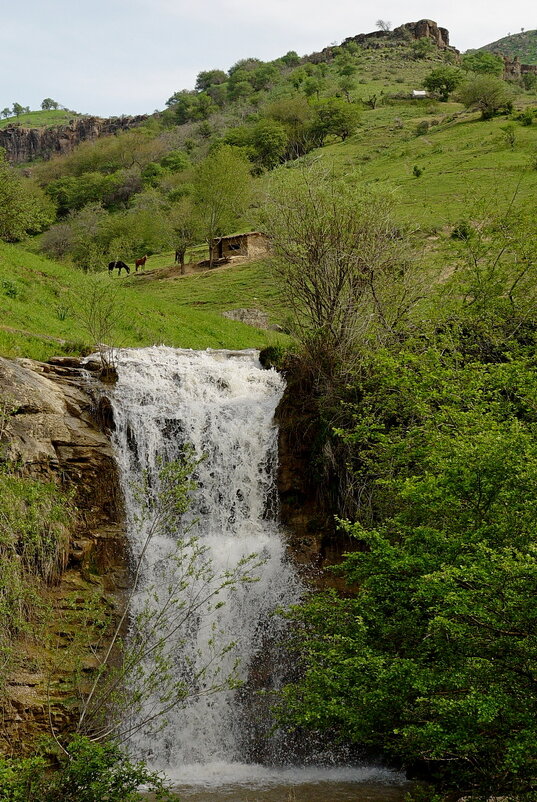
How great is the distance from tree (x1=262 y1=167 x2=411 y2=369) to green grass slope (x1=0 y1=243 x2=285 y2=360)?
2.26m

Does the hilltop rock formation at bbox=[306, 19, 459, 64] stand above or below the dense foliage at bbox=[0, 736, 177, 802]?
above

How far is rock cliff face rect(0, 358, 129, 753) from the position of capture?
1537 centimetres

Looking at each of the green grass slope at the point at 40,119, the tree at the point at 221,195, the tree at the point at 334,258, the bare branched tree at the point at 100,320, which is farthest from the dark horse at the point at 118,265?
the green grass slope at the point at 40,119

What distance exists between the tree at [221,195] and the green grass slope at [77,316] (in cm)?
1380

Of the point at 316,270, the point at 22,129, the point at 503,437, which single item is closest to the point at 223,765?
the point at 503,437

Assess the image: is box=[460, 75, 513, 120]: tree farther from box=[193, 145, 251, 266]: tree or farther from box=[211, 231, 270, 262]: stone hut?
box=[211, 231, 270, 262]: stone hut

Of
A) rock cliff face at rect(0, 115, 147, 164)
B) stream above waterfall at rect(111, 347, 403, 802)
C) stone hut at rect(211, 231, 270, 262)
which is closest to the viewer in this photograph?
stream above waterfall at rect(111, 347, 403, 802)

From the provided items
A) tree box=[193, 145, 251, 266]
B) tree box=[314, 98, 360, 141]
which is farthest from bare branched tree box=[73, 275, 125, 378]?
tree box=[314, 98, 360, 141]

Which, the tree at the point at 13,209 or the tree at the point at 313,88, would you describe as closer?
the tree at the point at 13,209

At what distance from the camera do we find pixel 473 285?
1923 cm

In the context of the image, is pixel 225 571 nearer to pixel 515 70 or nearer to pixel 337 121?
pixel 337 121

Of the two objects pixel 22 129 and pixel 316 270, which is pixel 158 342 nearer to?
pixel 316 270

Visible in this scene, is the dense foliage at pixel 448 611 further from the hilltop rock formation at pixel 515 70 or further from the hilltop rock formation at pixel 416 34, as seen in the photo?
the hilltop rock formation at pixel 416 34

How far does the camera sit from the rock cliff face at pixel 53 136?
497ft
